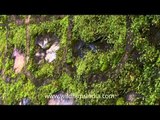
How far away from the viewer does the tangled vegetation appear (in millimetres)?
3344

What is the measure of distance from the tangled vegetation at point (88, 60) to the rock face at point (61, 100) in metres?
0.04

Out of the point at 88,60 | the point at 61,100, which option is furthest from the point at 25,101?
the point at 88,60

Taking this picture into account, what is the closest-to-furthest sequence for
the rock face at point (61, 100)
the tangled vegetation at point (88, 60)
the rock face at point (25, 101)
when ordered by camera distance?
1. the tangled vegetation at point (88, 60)
2. the rock face at point (61, 100)
3. the rock face at point (25, 101)

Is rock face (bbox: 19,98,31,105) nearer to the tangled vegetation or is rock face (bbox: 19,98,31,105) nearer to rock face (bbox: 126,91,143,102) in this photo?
the tangled vegetation

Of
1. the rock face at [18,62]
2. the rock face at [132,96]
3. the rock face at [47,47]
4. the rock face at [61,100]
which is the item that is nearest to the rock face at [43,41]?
the rock face at [47,47]

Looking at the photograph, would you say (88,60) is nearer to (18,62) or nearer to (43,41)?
(43,41)

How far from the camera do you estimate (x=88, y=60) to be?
352cm

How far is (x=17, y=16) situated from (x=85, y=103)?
916 mm

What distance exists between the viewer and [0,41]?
385cm

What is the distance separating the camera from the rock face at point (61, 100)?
3.52 metres

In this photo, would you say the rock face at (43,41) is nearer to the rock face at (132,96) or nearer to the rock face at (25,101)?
the rock face at (25,101)

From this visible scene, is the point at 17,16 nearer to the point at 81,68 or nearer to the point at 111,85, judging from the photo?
the point at 81,68

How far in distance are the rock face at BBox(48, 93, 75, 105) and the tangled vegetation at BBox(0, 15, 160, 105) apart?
0.04 meters
